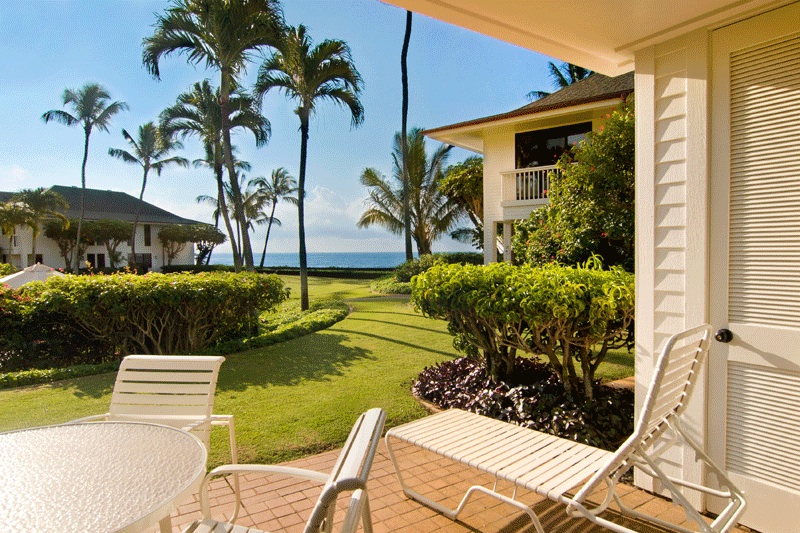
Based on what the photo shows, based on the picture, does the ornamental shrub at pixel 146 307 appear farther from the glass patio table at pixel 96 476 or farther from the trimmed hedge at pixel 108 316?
the glass patio table at pixel 96 476

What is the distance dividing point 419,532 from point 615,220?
A: 521 cm

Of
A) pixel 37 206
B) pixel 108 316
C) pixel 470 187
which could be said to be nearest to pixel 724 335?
pixel 108 316

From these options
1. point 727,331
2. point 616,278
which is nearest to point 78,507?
point 727,331

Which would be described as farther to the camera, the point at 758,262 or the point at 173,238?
the point at 173,238

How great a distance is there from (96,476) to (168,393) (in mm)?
1351

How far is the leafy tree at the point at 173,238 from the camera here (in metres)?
35.5

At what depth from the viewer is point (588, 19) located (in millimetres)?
3131

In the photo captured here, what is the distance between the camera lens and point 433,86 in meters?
71.0

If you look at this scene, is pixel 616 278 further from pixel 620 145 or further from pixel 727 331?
pixel 620 145

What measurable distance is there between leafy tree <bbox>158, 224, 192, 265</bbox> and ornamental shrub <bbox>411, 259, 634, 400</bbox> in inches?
1365

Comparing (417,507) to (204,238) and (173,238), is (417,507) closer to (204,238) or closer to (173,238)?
(173,238)

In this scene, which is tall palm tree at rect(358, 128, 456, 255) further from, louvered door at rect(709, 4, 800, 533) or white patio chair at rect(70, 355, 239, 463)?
white patio chair at rect(70, 355, 239, 463)

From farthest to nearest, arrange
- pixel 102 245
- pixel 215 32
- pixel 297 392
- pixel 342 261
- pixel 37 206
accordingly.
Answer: pixel 342 261 → pixel 102 245 → pixel 37 206 → pixel 215 32 → pixel 297 392

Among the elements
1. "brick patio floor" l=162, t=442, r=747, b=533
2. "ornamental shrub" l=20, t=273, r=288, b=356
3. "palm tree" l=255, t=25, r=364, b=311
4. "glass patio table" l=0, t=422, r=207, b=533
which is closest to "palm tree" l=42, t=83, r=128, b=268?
"palm tree" l=255, t=25, r=364, b=311
